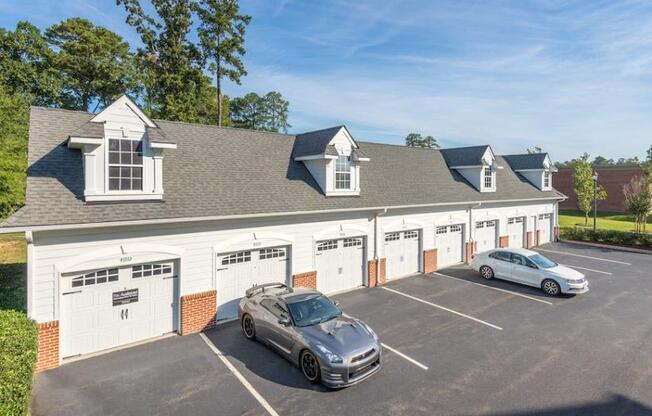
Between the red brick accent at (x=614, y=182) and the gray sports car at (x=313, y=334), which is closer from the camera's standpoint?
the gray sports car at (x=313, y=334)

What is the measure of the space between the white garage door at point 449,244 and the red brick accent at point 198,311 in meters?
12.8

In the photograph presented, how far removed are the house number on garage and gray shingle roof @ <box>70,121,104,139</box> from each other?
15.1 feet

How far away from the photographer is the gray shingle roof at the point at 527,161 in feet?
94.4

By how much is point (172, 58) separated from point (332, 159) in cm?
2577

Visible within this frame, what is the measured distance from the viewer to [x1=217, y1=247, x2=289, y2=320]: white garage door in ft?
39.9

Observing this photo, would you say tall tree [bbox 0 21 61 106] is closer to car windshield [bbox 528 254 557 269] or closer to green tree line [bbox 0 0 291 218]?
green tree line [bbox 0 0 291 218]

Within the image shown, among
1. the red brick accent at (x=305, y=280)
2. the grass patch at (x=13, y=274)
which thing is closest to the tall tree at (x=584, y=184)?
the red brick accent at (x=305, y=280)

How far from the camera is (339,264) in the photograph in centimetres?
1548

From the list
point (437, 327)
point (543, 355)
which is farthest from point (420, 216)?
point (543, 355)

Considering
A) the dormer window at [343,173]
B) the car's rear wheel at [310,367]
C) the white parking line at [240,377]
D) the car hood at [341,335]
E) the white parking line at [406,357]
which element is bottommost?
the white parking line at [240,377]

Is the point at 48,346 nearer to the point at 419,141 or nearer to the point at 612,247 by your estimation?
the point at 612,247

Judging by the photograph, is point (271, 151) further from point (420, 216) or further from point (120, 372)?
point (120, 372)

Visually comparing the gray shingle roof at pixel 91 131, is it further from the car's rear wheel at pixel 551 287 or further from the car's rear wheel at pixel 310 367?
the car's rear wheel at pixel 551 287

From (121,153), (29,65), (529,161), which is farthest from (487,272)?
(29,65)
